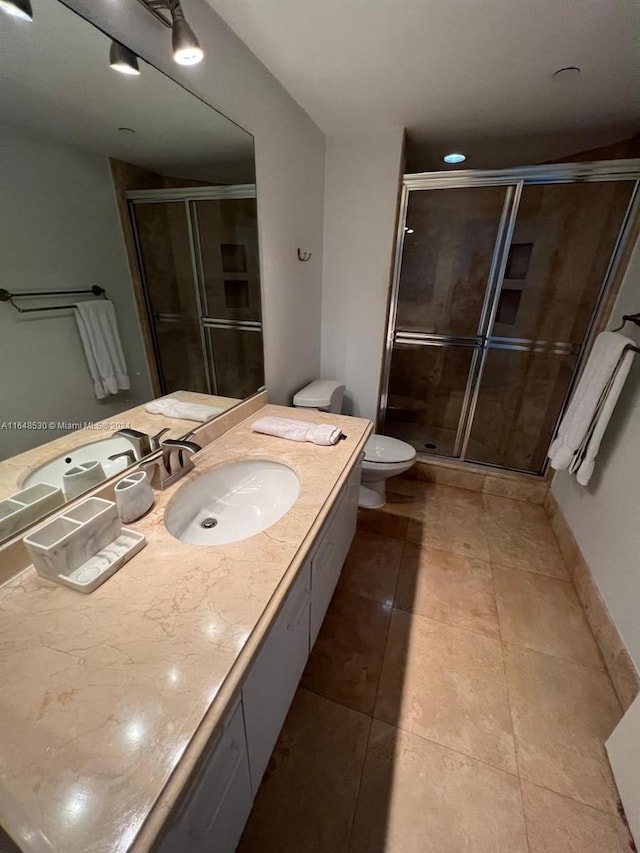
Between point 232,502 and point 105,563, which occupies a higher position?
point 105,563

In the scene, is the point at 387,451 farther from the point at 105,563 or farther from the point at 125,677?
the point at 125,677

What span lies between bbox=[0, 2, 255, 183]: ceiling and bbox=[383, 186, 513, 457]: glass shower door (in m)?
1.54

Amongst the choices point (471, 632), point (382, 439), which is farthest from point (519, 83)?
point (471, 632)

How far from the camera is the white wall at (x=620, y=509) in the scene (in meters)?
1.34

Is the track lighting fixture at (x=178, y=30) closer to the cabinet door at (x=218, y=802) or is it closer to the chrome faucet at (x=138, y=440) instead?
the chrome faucet at (x=138, y=440)

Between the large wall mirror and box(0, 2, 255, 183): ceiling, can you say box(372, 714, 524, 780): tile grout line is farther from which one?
box(0, 2, 255, 183): ceiling

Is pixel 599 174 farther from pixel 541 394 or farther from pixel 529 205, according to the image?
pixel 541 394

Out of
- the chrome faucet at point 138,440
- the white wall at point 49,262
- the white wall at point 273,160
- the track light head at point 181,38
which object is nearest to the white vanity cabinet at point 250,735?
the chrome faucet at point 138,440

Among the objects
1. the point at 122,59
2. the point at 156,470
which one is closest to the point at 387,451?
the point at 156,470

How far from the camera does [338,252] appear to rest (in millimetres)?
2170

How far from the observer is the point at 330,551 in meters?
1.24

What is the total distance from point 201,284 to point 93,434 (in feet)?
2.08

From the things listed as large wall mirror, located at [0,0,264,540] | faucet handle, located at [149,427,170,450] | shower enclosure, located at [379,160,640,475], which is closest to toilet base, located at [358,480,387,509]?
shower enclosure, located at [379,160,640,475]

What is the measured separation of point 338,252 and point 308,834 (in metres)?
2.57
